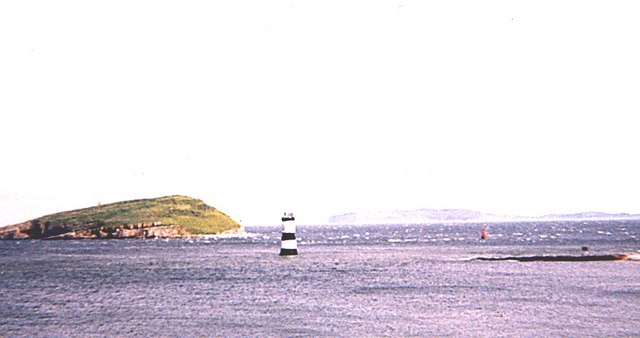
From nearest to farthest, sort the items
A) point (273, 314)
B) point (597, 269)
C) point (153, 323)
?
1. point (153, 323)
2. point (273, 314)
3. point (597, 269)

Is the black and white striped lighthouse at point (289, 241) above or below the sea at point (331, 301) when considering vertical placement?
above

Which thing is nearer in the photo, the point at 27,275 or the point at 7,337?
the point at 7,337

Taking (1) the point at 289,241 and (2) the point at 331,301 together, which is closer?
(2) the point at 331,301

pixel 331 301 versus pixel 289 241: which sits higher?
pixel 289 241

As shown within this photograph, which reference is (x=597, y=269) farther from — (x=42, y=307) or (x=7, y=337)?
(x=7, y=337)

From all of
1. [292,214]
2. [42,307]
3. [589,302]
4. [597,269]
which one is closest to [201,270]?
[292,214]

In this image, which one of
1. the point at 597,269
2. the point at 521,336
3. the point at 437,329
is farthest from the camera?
the point at 597,269

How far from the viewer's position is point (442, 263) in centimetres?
10238

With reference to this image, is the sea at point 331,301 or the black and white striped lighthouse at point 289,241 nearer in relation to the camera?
the sea at point 331,301

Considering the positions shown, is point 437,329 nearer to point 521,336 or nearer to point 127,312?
point 521,336

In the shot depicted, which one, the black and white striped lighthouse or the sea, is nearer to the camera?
the sea

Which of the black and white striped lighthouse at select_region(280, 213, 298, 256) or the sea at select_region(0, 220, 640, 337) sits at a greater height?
the black and white striped lighthouse at select_region(280, 213, 298, 256)

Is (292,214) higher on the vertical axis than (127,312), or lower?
higher

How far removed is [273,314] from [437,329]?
39.6ft
